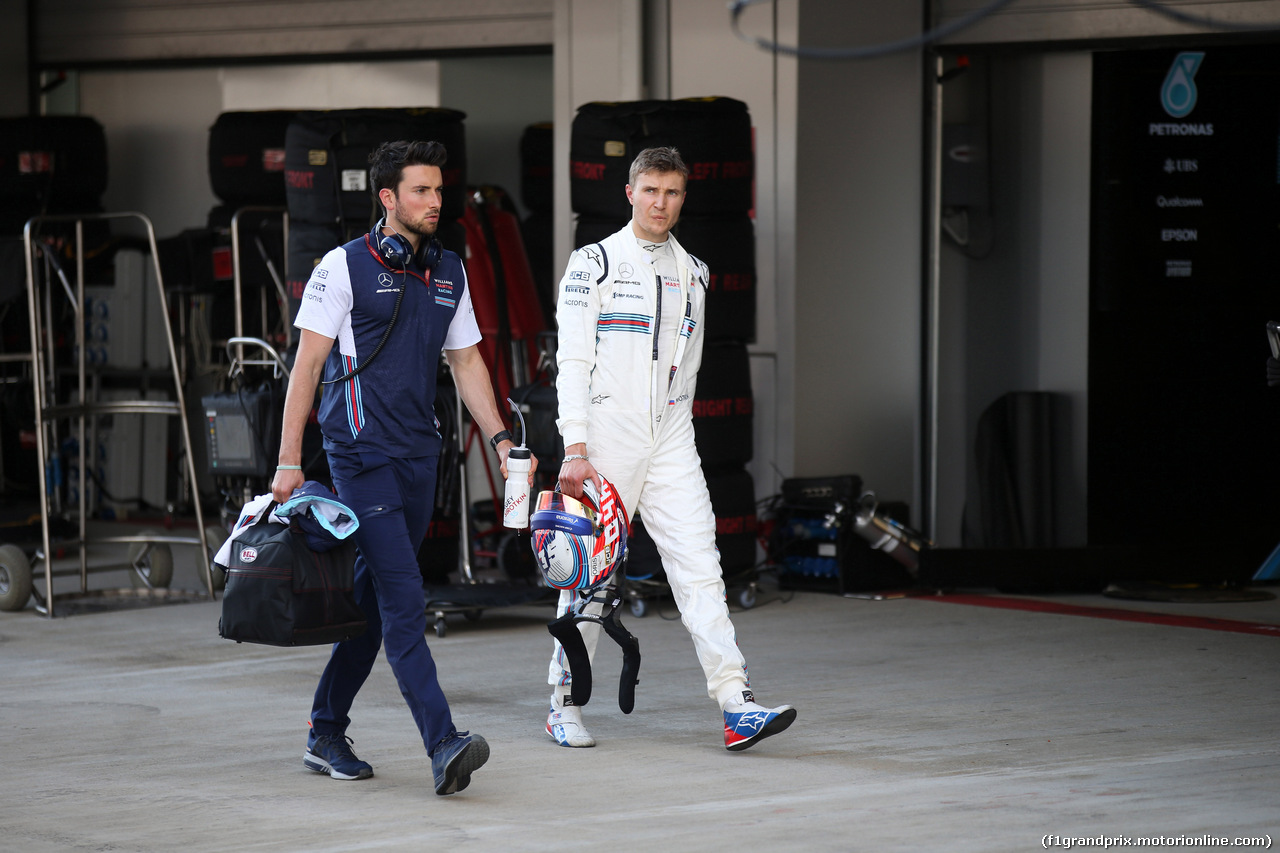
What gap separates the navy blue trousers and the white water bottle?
0.24 m

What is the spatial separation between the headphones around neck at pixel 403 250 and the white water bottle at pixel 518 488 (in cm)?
64

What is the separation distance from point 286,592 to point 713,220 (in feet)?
14.0

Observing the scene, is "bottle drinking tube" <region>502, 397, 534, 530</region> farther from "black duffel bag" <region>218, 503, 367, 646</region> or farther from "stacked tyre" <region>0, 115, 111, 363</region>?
"stacked tyre" <region>0, 115, 111, 363</region>

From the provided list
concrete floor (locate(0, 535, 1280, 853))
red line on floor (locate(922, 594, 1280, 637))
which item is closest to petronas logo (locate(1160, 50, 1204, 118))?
red line on floor (locate(922, 594, 1280, 637))

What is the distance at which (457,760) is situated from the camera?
4586 millimetres

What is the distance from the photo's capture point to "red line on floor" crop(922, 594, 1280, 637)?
7.78 metres

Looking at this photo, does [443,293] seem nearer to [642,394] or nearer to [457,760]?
[642,394]

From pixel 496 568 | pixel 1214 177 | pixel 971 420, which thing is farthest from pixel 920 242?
pixel 496 568

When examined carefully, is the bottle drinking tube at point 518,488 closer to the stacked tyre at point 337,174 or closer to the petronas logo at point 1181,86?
the stacked tyre at point 337,174

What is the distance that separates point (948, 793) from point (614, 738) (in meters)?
1.29

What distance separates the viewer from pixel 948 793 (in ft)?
15.3

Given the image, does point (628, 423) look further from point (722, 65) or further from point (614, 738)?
point (722, 65)

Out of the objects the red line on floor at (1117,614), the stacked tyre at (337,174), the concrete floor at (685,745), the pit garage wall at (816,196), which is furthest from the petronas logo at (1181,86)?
the stacked tyre at (337,174)

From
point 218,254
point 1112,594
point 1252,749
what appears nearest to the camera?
point 1252,749
